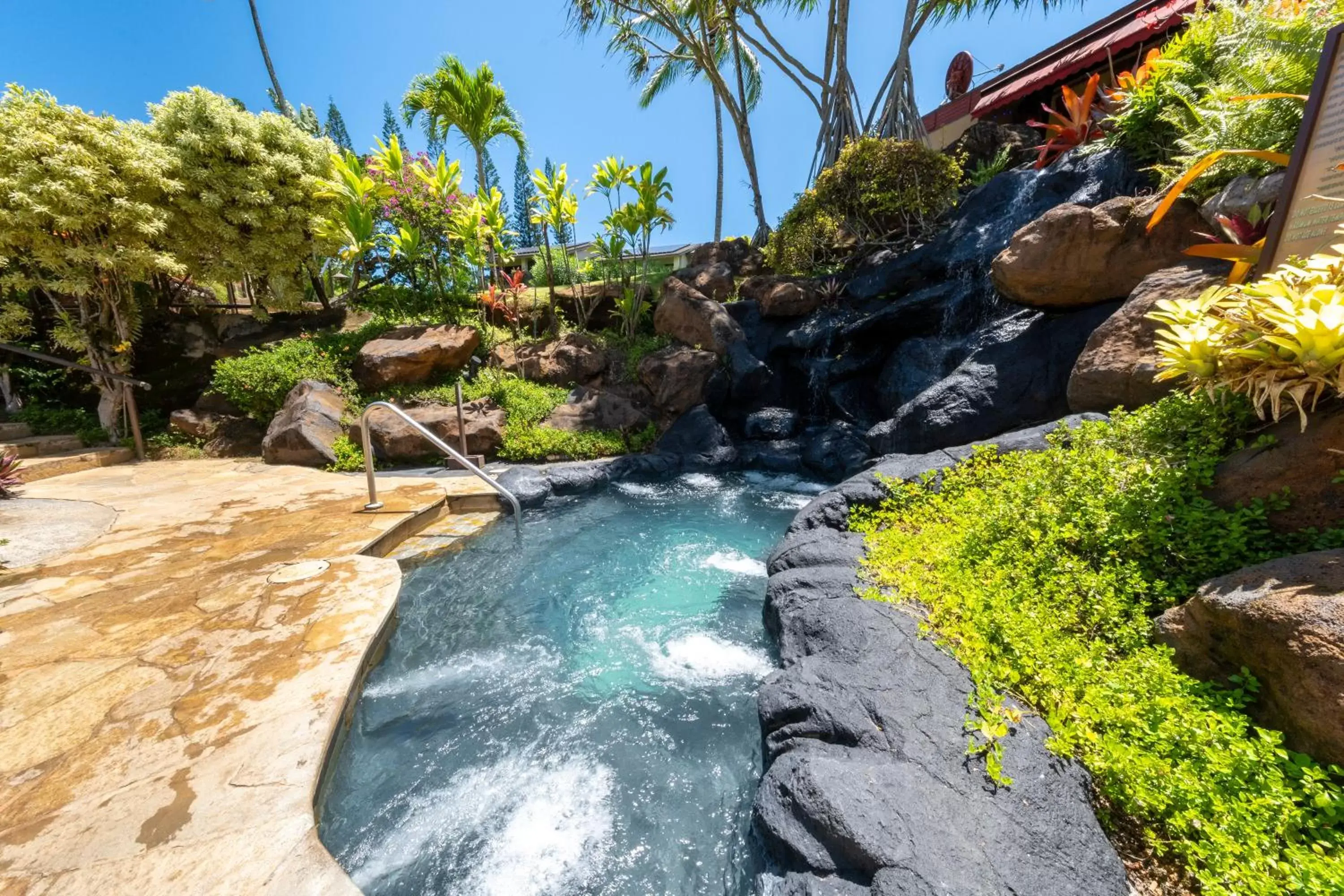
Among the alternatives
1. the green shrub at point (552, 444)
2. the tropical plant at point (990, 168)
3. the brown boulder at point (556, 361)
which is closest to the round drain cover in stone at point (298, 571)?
the green shrub at point (552, 444)

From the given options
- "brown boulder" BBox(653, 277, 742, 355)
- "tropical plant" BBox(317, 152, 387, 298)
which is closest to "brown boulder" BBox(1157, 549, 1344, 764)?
"brown boulder" BBox(653, 277, 742, 355)

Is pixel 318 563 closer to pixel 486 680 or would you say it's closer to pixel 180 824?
pixel 486 680

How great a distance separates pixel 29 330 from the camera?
7.99 m

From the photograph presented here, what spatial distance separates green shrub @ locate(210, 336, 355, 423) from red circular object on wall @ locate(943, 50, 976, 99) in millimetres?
19770

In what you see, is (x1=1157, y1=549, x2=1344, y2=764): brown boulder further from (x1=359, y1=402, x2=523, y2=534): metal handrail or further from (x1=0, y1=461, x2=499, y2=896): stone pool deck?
(x1=359, y1=402, x2=523, y2=534): metal handrail

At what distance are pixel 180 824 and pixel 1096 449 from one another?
5.11 metres

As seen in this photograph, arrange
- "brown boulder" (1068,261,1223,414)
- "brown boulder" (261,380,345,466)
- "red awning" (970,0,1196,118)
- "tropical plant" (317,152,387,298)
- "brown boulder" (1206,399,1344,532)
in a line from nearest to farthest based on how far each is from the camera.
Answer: "brown boulder" (1206,399,1344,532) < "brown boulder" (1068,261,1223,414) < "brown boulder" (261,380,345,466) < "tropical plant" (317,152,387,298) < "red awning" (970,0,1196,118)

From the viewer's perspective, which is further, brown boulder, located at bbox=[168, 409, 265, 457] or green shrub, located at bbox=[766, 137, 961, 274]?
green shrub, located at bbox=[766, 137, 961, 274]

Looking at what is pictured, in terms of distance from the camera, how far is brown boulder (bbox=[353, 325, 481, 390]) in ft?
28.7

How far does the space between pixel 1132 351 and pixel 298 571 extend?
708cm

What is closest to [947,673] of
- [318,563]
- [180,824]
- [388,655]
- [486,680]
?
[486,680]

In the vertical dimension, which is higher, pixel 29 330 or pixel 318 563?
pixel 29 330

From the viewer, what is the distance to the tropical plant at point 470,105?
11.5 m

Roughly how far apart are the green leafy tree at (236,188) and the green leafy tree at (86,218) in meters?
0.45
